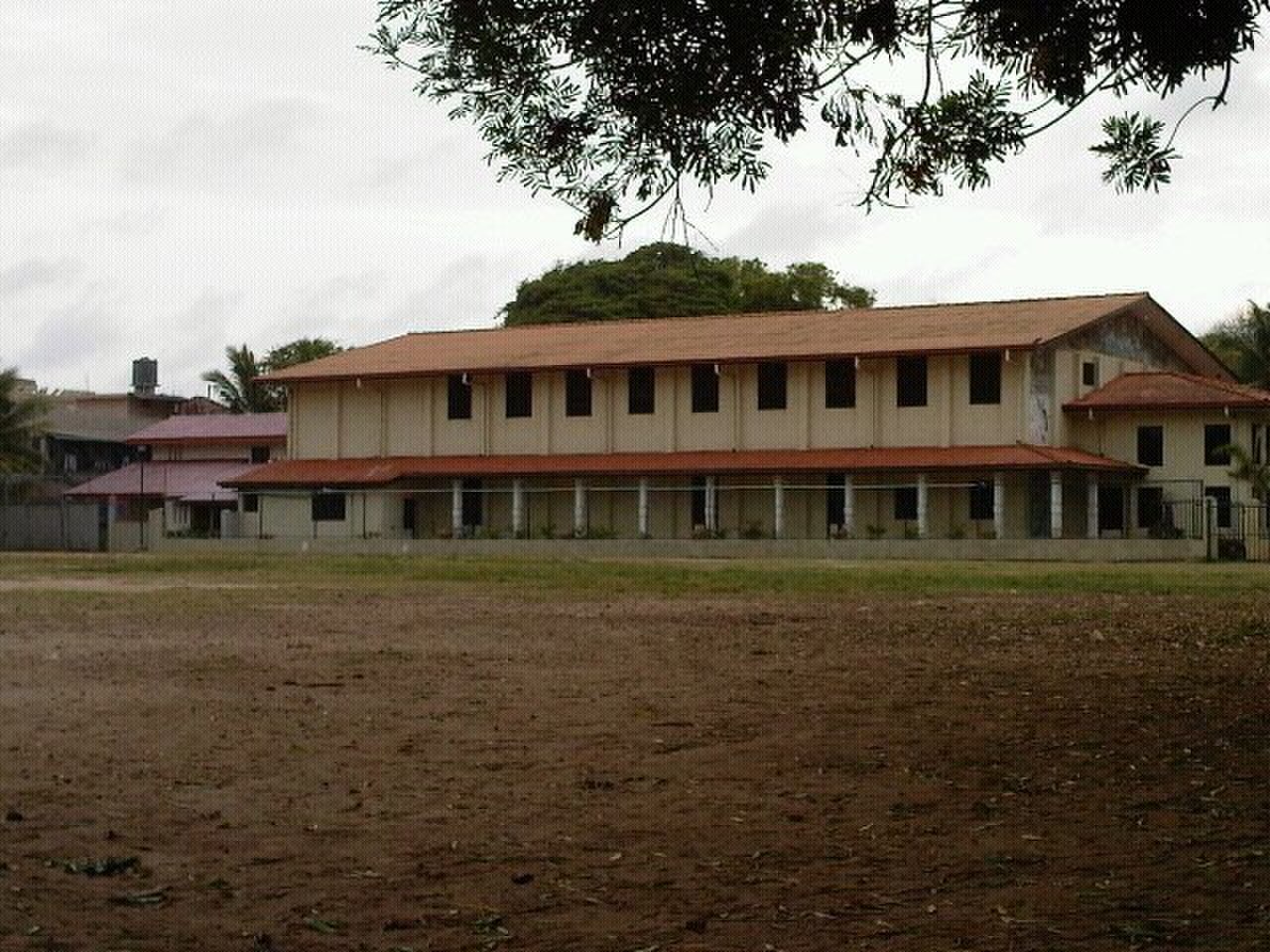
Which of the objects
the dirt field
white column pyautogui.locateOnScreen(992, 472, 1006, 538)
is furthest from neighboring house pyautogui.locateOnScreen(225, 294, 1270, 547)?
the dirt field

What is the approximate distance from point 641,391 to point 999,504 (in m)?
11.1

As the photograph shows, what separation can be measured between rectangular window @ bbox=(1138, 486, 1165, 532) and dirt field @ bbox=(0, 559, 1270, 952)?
34605mm

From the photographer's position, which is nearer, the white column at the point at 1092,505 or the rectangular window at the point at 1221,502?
the rectangular window at the point at 1221,502

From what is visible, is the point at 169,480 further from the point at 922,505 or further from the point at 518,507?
the point at 922,505

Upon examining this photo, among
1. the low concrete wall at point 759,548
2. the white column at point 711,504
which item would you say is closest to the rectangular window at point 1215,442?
the low concrete wall at point 759,548

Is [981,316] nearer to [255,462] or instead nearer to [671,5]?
[255,462]

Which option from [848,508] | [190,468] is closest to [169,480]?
[190,468]

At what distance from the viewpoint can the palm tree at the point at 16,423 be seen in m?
68.0

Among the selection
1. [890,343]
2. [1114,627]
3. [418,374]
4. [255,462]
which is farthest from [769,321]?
[1114,627]

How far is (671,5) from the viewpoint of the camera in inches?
390

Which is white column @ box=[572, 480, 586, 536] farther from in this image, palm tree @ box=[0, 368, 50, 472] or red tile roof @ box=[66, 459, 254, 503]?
palm tree @ box=[0, 368, 50, 472]

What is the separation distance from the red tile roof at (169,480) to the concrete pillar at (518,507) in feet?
52.9

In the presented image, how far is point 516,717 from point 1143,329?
155 ft

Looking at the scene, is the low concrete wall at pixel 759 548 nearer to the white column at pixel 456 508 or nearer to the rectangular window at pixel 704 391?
the white column at pixel 456 508
